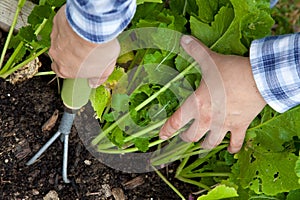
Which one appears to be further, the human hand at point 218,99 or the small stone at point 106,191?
the small stone at point 106,191

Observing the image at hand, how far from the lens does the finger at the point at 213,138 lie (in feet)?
3.97

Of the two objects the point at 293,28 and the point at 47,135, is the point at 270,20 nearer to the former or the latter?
the point at 47,135

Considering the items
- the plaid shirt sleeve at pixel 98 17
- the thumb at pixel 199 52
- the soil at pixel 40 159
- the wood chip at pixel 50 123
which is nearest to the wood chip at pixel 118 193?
the soil at pixel 40 159

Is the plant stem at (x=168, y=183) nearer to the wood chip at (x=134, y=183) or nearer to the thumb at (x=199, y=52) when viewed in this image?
the wood chip at (x=134, y=183)

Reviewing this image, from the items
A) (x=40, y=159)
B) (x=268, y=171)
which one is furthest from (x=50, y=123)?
(x=268, y=171)

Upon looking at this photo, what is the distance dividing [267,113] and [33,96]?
555 millimetres

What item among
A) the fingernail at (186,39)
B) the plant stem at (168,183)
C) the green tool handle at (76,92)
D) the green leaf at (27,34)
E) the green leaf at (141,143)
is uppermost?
the fingernail at (186,39)

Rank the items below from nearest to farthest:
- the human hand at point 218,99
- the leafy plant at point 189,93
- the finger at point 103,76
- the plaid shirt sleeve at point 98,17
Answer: the plaid shirt sleeve at point 98,17
the finger at point 103,76
the human hand at point 218,99
the leafy plant at point 189,93

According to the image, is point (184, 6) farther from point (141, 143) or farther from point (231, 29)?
point (141, 143)

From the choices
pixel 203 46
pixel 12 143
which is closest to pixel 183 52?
pixel 203 46

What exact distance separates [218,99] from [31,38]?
0.41 m

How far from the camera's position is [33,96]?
1413mm

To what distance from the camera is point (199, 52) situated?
1203mm

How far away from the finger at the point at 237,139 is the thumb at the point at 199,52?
0.15 m
